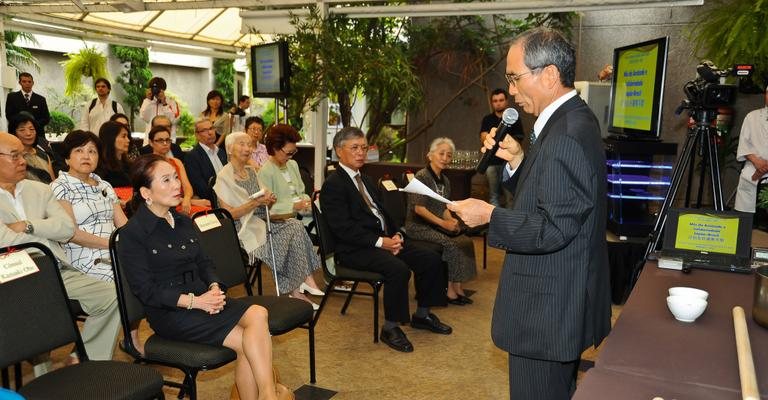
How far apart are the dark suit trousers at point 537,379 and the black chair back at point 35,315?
5.32 feet

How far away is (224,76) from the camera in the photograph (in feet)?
57.5

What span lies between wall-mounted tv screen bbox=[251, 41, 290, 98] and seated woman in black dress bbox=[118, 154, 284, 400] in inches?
154

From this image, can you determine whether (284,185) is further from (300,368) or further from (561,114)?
(561,114)

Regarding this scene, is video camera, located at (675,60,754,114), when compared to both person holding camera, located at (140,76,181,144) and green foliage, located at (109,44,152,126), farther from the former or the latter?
green foliage, located at (109,44,152,126)

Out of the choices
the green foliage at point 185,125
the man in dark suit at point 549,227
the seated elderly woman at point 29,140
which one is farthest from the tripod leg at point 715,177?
the green foliage at point 185,125

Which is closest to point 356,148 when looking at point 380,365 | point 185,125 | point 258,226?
point 258,226

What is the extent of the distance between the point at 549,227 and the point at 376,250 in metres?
2.45

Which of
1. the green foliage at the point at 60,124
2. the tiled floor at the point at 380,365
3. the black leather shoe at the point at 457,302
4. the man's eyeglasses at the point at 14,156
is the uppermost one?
the green foliage at the point at 60,124

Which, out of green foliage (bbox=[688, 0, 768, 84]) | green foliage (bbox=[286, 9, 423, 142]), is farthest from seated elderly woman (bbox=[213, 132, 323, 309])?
green foliage (bbox=[688, 0, 768, 84])

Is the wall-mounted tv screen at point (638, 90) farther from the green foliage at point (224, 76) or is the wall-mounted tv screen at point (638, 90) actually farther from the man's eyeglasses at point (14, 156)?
the green foliage at point (224, 76)

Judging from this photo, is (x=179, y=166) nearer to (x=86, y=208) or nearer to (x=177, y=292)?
(x=86, y=208)

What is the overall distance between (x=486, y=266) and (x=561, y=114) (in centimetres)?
433

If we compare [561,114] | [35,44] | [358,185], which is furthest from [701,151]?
[35,44]

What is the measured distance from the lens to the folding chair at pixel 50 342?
82.9 inches
